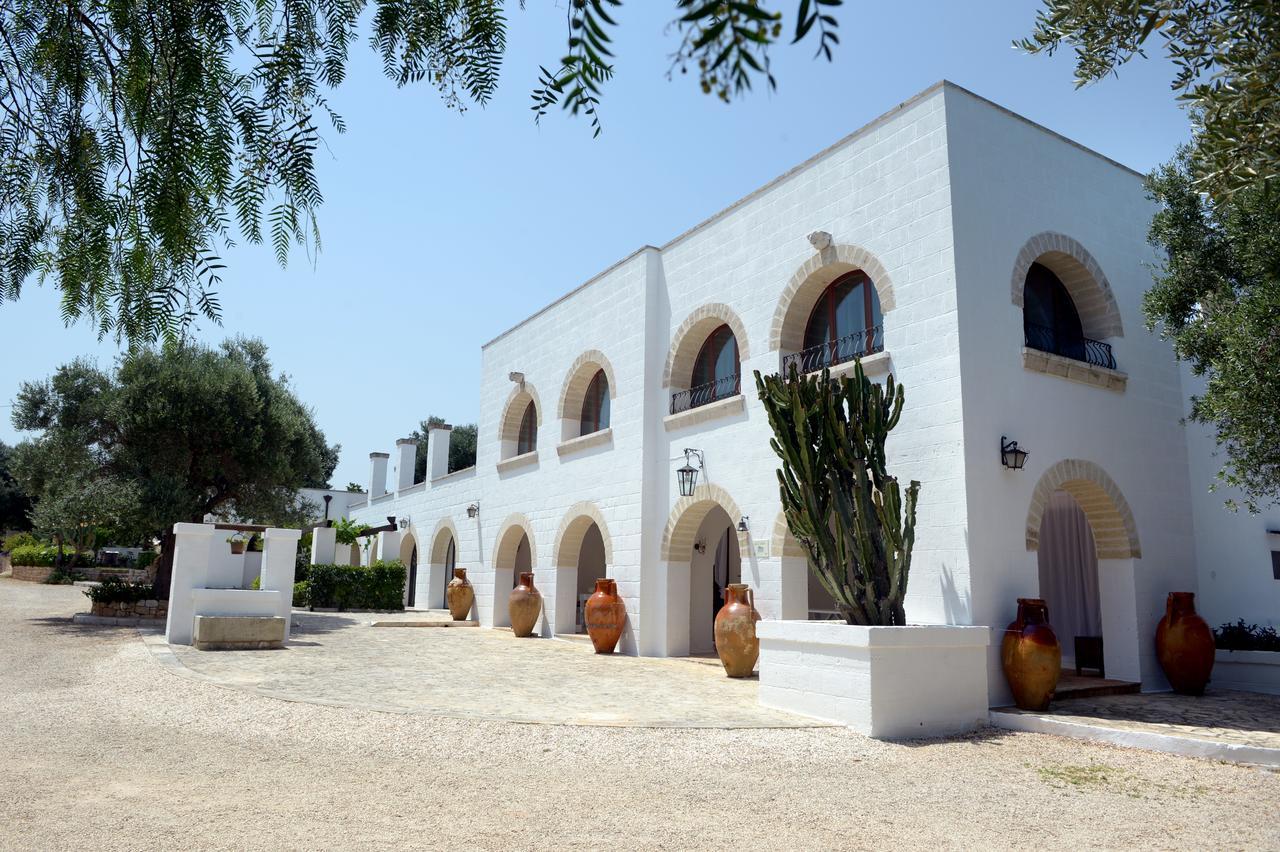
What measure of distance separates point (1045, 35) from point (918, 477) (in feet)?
13.9

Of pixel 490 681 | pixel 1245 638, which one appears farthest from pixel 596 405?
pixel 1245 638

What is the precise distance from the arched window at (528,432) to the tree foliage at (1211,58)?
1241cm

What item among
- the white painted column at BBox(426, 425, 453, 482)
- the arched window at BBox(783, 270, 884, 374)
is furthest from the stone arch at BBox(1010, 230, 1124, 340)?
the white painted column at BBox(426, 425, 453, 482)

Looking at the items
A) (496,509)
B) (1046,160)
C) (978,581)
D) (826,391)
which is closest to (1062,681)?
(978,581)

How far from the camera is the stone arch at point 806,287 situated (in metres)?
9.70

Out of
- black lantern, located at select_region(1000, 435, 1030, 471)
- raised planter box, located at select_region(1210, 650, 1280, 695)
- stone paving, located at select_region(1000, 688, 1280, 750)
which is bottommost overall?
stone paving, located at select_region(1000, 688, 1280, 750)

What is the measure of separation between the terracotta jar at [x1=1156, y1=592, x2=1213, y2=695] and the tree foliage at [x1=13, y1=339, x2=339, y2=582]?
45.5ft

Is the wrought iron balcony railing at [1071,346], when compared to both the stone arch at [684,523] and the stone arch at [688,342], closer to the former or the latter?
the stone arch at [688,342]

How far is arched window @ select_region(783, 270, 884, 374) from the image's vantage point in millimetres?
9766

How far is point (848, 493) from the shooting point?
25.9 feet

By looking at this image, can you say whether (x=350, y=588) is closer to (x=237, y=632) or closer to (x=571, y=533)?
(x=571, y=533)

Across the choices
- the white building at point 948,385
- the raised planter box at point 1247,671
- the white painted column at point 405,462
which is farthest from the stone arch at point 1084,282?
the white painted column at point 405,462

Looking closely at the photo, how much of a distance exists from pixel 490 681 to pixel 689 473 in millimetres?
3984

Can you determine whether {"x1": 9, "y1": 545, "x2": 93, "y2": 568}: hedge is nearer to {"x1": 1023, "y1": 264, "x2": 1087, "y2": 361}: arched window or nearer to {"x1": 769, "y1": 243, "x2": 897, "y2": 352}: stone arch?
{"x1": 769, "y1": 243, "x2": 897, "y2": 352}: stone arch
